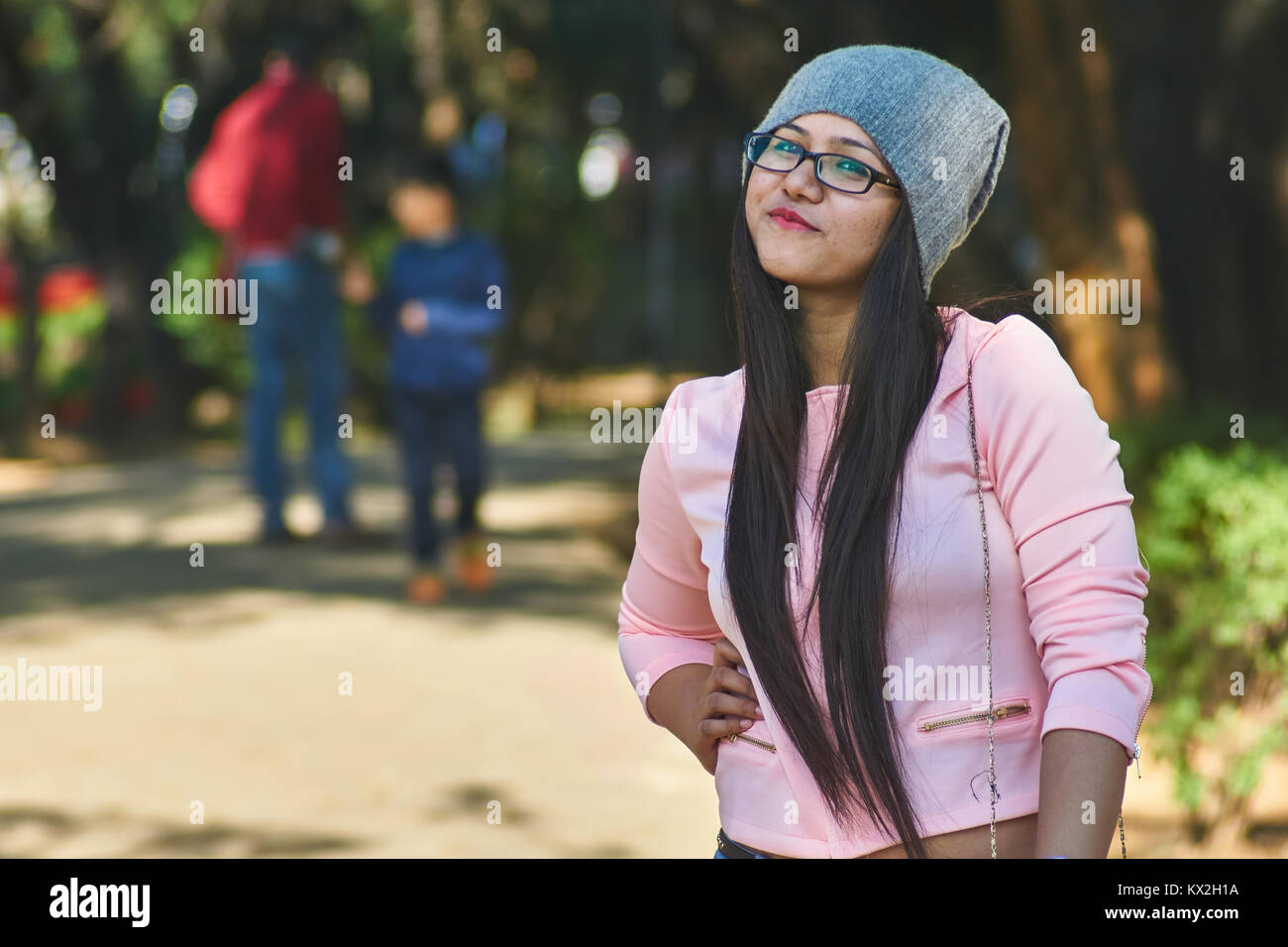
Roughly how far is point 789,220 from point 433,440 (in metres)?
5.39

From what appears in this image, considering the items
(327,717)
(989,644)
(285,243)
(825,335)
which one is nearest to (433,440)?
(285,243)

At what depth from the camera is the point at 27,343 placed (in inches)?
605

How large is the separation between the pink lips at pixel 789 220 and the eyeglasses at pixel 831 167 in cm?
5

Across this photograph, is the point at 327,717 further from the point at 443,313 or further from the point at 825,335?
the point at 825,335

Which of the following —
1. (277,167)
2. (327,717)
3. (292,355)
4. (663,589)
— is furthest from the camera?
(292,355)

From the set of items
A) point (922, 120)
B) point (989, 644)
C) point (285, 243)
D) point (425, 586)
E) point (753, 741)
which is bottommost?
point (753, 741)

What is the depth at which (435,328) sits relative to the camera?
702cm

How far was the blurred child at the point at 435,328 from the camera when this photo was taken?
7082mm

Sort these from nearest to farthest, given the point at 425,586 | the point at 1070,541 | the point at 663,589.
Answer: the point at 1070,541, the point at 663,589, the point at 425,586

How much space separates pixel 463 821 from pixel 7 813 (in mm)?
1348

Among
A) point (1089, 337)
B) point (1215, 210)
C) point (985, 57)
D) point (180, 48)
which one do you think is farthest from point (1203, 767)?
point (180, 48)

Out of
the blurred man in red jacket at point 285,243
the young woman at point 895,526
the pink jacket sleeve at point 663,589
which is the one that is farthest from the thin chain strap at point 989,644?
the blurred man in red jacket at point 285,243

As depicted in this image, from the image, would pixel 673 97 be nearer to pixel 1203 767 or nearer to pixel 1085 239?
pixel 1085 239

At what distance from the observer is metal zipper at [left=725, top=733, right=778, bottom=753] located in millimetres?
1944
